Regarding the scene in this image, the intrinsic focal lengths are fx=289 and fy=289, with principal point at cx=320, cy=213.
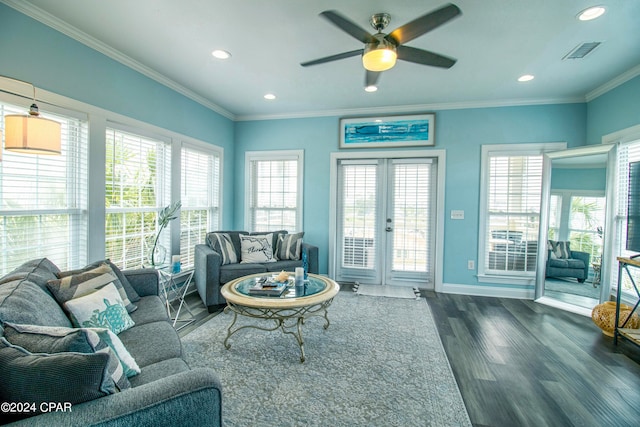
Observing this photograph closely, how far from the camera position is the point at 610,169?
331 centimetres

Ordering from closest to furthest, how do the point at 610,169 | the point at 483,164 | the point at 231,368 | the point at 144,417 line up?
the point at 144,417, the point at 231,368, the point at 610,169, the point at 483,164

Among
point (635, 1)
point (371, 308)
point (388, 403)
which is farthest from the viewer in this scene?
point (371, 308)

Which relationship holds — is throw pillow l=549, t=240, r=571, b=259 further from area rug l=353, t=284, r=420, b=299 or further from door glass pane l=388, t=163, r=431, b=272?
area rug l=353, t=284, r=420, b=299

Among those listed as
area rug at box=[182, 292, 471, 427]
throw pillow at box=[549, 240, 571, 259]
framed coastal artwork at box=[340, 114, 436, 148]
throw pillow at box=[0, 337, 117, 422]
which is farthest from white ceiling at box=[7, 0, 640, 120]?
area rug at box=[182, 292, 471, 427]

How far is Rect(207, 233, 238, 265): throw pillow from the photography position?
376 centimetres

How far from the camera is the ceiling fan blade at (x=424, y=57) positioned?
215 cm

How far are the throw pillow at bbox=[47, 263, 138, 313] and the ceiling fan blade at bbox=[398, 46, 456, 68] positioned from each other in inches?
106

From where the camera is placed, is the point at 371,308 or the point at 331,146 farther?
the point at 331,146

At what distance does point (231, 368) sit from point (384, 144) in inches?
140

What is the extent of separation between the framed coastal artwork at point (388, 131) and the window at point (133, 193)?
8.51 feet

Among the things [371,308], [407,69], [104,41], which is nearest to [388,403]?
[371,308]

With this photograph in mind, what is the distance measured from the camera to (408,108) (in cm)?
432

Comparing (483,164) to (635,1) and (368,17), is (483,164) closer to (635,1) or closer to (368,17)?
(635,1)

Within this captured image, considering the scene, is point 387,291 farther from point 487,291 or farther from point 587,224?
point 587,224
